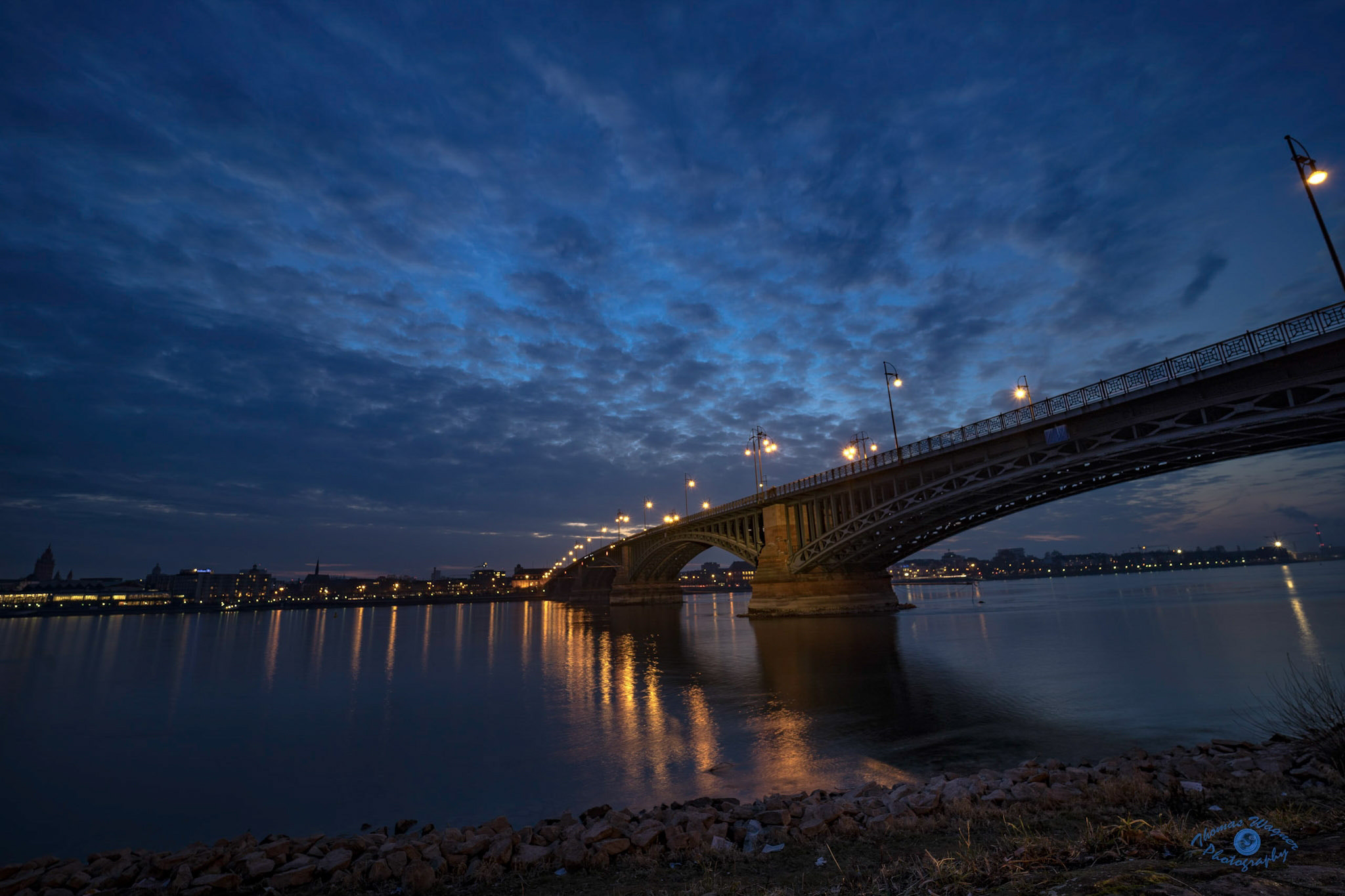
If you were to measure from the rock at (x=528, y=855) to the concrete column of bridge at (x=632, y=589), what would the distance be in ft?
345

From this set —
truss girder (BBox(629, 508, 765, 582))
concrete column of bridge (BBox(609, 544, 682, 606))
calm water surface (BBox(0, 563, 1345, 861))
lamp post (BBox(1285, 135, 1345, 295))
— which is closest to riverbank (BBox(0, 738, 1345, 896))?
calm water surface (BBox(0, 563, 1345, 861))

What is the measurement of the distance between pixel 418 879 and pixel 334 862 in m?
1.77

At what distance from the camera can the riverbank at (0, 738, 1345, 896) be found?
6.17 metres

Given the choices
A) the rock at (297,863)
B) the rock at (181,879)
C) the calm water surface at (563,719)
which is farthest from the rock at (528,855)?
the rock at (181,879)

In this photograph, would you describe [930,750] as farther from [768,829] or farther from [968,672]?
[968,672]

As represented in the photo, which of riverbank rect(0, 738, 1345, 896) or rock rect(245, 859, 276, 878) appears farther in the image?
rock rect(245, 859, 276, 878)

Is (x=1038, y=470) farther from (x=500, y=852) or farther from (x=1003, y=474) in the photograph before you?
(x=500, y=852)

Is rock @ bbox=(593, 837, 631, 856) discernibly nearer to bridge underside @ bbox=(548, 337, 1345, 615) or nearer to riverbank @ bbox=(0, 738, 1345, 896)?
riverbank @ bbox=(0, 738, 1345, 896)

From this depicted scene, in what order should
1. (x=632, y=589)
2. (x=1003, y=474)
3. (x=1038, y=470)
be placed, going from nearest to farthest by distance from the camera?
(x=1038, y=470), (x=1003, y=474), (x=632, y=589)

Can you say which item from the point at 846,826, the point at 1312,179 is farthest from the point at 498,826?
the point at 1312,179

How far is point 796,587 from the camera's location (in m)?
64.4

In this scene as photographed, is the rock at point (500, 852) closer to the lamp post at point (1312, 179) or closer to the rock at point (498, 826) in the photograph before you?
the rock at point (498, 826)

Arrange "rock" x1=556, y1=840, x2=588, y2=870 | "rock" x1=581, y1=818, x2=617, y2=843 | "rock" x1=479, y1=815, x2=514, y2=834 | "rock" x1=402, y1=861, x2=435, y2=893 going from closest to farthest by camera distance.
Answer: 1. "rock" x1=402, y1=861, x2=435, y2=893
2. "rock" x1=556, y1=840, x2=588, y2=870
3. "rock" x1=581, y1=818, x2=617, y2=843
4. "rock" x1=479, y1=815, x2=514, y2=834

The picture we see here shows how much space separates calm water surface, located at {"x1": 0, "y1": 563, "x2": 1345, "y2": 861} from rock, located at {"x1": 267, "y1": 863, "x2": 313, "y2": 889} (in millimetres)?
3825
